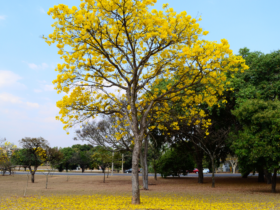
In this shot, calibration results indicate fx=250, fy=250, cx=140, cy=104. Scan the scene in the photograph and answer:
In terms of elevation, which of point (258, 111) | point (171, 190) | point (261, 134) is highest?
point (258, 111)

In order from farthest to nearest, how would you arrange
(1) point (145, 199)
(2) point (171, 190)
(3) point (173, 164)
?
(3) point (173, 164)
(2) point (171, 190)
(1) point (145, 199)

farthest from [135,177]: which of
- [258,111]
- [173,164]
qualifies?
[173,164]

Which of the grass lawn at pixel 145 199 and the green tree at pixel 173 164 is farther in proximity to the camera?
the green tree at pixel 173 164

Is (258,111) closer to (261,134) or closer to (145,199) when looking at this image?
(261,134)

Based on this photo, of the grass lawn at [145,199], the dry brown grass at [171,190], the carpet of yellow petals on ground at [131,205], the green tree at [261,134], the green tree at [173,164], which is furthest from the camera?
the green tree at [173,164]

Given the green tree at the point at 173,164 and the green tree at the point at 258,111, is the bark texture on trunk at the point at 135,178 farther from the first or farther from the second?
the green tree at the point at 173,164

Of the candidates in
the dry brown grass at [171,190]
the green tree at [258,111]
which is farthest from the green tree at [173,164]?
the green tree at [258,111]

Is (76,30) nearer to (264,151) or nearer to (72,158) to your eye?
(264,151)

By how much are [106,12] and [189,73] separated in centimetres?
390

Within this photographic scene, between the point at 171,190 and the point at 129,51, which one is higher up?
the point at 129,51

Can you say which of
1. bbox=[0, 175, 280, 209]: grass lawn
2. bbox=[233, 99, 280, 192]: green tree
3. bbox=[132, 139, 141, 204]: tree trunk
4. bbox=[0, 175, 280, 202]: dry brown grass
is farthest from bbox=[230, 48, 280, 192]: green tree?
bbox=[132, 139, 141, 204]: tree trunk

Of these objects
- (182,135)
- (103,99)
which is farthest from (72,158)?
(103,99)

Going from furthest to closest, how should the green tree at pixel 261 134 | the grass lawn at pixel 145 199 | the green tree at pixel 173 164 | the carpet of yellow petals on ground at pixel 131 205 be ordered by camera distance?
1. the green tree at pixel 173 164
2. the green tree at pixel 261 134
3. the grass lawn at pixel 145 199
4. the carpet of yellow petals on ground at pixel 131 205

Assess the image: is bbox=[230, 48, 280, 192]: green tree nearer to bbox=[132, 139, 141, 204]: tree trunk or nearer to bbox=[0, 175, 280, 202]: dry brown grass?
bbox=[0, 175, 280, 202]: dry brown grass
